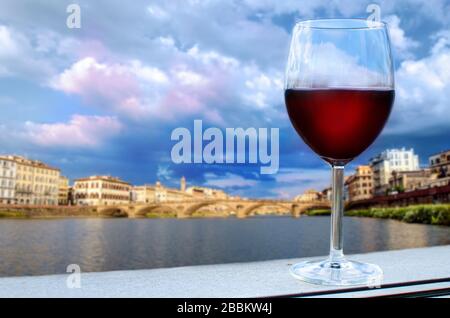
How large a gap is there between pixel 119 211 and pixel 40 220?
4640 mm

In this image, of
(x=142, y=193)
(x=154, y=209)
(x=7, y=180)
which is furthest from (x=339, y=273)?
(x=142, y=193)

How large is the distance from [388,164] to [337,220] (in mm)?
31009

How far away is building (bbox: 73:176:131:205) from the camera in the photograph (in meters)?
26.2

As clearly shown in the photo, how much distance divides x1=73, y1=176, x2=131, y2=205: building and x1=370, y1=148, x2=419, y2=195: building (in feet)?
47.7

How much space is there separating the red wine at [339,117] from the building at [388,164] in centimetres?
2815

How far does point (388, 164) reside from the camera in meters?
29.8

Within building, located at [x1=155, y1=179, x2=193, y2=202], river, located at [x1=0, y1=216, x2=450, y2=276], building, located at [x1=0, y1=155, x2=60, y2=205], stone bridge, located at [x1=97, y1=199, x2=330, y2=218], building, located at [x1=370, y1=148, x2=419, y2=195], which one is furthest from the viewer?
building, located at [x1=155, y1=179, x2=193, y2=202]

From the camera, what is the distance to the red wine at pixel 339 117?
39 cm

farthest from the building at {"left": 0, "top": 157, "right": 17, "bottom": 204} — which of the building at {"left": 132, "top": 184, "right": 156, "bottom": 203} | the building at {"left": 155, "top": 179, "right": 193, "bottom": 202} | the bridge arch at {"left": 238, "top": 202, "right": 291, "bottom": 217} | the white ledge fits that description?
the white ledge

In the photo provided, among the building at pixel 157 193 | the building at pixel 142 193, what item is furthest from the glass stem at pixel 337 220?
the building at pixel 142 193

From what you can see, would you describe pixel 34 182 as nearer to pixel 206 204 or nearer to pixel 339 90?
pixel 206 204

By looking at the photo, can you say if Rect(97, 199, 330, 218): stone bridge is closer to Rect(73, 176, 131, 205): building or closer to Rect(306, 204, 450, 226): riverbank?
Rect(306, 204, 450, 226): riverbank

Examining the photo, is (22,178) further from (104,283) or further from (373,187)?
(104,283)

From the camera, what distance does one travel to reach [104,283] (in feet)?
1.07
